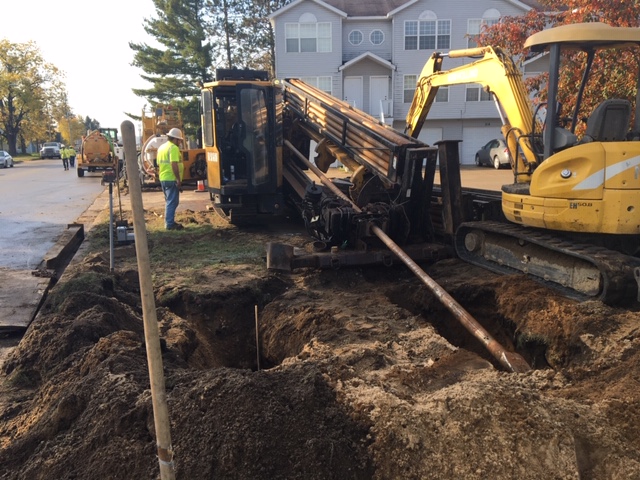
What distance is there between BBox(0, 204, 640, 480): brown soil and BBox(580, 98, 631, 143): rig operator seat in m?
1.75

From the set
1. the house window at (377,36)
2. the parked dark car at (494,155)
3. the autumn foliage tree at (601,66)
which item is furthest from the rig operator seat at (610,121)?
the house window at (377,36)

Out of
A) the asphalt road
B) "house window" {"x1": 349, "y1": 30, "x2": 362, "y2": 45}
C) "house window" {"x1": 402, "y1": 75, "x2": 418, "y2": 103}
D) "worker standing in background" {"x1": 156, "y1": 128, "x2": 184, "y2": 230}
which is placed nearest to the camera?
the asphalt road

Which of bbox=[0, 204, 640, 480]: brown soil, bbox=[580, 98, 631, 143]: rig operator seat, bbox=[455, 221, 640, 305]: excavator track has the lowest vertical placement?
bbox=[0, 204, 640, 480]: brown soil

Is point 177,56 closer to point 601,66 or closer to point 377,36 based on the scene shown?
point 377,36

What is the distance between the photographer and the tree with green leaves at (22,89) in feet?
205

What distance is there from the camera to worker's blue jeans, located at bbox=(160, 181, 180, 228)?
11.0m

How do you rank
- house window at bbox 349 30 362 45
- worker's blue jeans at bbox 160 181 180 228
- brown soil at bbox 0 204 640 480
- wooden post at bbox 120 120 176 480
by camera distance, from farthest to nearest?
house window at bbox 349 30 362 45 < worker's blue jeans at bbox 160 181 180 228 < brown soil at bbox 0 204 640 480 < wooden post at bbox 120 120 176 480

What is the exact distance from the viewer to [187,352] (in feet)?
17.2

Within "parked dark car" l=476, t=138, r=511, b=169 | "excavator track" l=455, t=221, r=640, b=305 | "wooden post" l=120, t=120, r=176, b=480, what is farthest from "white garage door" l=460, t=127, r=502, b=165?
"wooden post" l=120, t=120, r=176, b=480

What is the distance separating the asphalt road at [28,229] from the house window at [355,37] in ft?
56.6

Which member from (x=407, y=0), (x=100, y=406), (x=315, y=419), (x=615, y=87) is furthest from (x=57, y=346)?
(x=407, y=0)

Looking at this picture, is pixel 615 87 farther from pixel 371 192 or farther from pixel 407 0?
pixel 407 0

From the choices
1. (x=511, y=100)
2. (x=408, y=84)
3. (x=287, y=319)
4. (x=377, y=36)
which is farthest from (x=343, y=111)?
(x=377, y=36)

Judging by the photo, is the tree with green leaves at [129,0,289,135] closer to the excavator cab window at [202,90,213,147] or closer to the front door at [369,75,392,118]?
the front door at [369,75,392,118]
